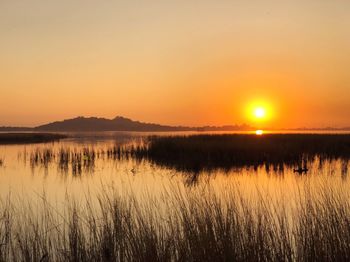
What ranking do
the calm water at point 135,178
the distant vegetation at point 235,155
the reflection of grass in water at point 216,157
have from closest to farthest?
the calm water at point 135,178 → the reflection of grass in water at point 216,157 → the distant vegetation at point 235,155

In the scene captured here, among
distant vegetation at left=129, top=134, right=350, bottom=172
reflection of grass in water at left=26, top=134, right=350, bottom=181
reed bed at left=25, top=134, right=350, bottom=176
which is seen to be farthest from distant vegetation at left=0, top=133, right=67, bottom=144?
distant vegetation at left=129, top=134, right=350, bottom=172

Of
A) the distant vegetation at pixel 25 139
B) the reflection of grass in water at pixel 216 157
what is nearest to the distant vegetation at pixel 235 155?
the reflection of grass in water at pixel 216 157

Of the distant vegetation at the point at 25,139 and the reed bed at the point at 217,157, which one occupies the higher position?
the distant vegetation at the point at 25,139

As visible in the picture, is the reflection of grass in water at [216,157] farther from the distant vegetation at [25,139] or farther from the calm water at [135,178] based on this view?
the distant vegetation at [25,139]

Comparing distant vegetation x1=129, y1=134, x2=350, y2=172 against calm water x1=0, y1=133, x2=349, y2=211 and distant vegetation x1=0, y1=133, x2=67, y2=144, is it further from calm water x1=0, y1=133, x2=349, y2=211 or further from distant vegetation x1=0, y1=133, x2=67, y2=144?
distant vegetation x1=0, y1=133, x2=67, y2=144

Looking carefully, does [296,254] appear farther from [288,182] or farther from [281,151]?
[281,151]

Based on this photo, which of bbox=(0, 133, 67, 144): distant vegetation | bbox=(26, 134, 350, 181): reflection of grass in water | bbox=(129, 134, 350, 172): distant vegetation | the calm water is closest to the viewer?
the calm water

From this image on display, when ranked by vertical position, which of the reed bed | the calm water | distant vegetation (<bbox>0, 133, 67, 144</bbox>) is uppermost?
distant vegetation (<bbox>0, 133, 67, 144</bbox>)

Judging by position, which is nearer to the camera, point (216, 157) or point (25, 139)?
point (216, 157)

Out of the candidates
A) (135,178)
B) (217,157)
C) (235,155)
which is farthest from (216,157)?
(135,178)

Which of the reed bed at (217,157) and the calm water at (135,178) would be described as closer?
the calm water at (135,178)

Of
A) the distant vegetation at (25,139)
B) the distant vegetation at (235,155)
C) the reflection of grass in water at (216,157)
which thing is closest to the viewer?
the reflection of grass in water at (216,157)

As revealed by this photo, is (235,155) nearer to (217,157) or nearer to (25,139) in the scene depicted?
(217,157)

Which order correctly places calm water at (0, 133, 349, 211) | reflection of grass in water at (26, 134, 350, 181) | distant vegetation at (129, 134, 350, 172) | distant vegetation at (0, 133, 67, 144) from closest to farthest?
calm water at (0, 133, 349, 211)
reflection of grass in water at (26, 134, 350, 181)
distant vegetation at (129, 134, 350, 172)
distant vegetation at (0, 133, 67, 144)
